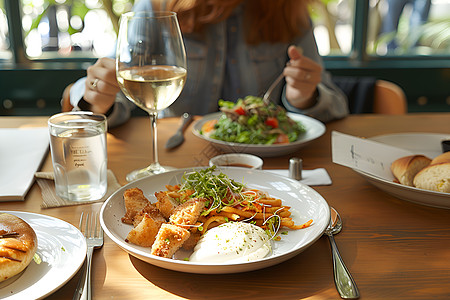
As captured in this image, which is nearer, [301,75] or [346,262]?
[346,262]

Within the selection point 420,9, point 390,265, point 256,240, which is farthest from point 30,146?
point 420,9

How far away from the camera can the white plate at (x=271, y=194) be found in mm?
795

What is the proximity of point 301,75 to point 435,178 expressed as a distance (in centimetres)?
83

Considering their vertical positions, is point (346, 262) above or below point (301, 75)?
below

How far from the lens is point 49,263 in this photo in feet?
2.70

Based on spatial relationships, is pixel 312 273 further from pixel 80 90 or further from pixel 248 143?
pixel 80 90

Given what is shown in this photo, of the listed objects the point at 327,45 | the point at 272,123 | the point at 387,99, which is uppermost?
the point at 327,45

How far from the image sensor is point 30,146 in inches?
60.6

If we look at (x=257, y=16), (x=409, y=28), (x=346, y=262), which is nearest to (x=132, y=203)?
(x=346, y=262)

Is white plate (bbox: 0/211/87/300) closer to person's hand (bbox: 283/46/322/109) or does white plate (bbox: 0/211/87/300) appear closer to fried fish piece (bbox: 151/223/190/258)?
fried fish piece (bbox: 151/223/190/258)

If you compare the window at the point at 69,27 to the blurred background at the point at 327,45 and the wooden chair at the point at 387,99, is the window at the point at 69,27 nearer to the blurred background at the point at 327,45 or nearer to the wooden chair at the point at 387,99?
the blurred background at the point at 327,45

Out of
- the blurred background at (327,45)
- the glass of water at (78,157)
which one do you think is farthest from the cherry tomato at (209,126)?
the blurred background at (327,45)

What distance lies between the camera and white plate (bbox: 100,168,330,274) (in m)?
0.80

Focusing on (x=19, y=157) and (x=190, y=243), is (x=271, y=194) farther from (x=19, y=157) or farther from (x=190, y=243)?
(x=19, y=157)
